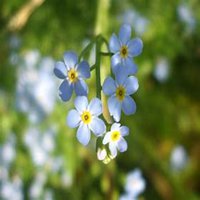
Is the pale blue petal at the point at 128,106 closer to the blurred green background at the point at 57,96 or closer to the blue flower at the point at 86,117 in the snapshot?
the blue flower at the point at 86,117

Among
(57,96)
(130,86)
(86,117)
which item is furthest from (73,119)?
(57,96)

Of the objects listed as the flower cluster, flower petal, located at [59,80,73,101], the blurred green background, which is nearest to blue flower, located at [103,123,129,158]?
the flower cluster

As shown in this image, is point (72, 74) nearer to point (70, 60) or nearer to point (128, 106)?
point (70, 60)

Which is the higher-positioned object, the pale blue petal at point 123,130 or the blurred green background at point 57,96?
the blurred green background at point 57,96

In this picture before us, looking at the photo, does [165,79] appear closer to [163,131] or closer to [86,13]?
[163,131]

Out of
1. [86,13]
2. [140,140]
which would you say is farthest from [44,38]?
[140,140]

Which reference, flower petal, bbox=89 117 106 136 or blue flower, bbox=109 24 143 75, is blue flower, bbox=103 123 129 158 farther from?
blue flower, bbox=109 24 143 75

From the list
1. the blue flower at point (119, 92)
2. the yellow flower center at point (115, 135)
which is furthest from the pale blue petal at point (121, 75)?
the yellow flower center at point (115, 135)
